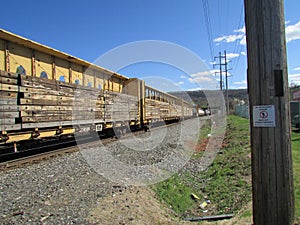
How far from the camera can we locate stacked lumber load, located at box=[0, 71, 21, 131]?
5633 mm

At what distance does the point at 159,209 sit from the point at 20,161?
4548 millimetres

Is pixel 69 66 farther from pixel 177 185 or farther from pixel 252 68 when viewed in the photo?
pixel 252 68

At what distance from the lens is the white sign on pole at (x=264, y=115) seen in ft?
5.35

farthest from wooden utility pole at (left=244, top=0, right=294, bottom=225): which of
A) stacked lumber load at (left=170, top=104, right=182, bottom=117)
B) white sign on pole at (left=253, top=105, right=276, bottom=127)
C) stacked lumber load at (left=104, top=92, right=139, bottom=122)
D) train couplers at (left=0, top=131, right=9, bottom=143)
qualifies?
stacked lumber load at (left=170, top=104, right=182, bottom=117)

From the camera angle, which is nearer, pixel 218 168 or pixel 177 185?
pixel 177 185

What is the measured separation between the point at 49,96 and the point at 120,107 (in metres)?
5.30

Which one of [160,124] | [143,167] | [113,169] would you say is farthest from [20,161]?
[160,124]

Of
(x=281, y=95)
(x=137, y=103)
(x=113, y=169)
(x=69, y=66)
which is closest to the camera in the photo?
(x=281, y=95)

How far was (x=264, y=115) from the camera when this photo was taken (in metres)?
1.65

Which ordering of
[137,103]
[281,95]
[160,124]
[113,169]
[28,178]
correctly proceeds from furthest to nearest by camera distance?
[160,124]
[137,103]
[113,169]
[28,178]
[281,95]

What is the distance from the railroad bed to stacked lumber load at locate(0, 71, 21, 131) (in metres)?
1.11

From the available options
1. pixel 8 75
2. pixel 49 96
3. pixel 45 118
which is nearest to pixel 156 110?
pixel 49 96

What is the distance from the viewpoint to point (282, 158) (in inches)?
64.8

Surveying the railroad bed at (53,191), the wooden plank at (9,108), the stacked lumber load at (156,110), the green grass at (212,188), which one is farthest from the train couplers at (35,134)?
the stacked lumber load at (156,110)
